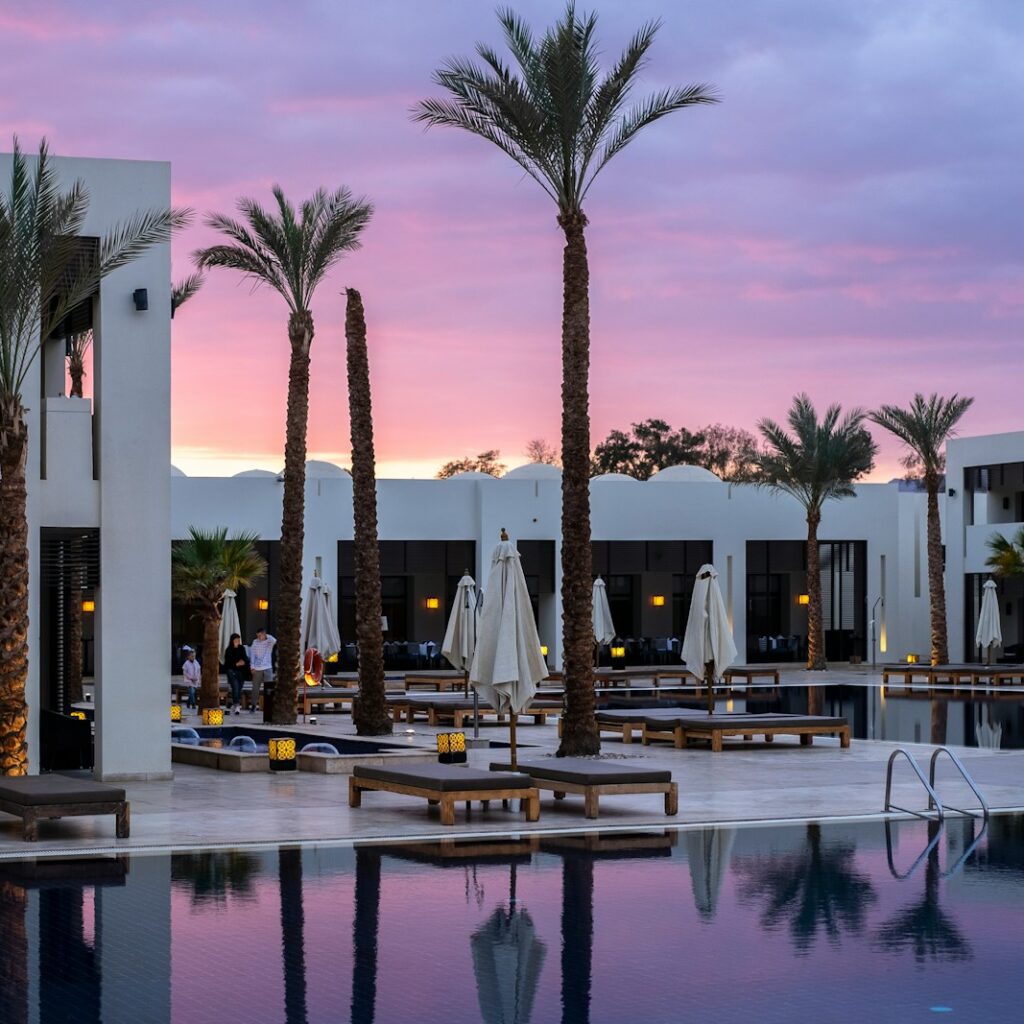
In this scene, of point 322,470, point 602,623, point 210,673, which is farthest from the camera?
point 322,470

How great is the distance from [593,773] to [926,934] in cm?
573

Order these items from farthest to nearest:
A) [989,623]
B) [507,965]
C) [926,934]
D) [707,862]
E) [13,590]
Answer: [989,623], [13,590], [707,862], [926,934], [507,965]

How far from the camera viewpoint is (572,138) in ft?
72.7

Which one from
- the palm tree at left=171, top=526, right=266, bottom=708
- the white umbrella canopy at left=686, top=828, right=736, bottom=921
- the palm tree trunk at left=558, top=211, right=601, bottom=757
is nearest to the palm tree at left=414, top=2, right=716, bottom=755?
the palm tree trunk at left=558, top=211, right=601, bottom=757

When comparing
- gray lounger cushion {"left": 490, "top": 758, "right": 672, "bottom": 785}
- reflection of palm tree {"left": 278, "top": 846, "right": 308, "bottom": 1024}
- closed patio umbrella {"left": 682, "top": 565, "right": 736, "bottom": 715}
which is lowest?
reflection of palm tree {"left": 278, "top": 846, "right": 308, "bottom": 1024}

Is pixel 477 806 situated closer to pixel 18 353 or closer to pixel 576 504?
pixel 576 504

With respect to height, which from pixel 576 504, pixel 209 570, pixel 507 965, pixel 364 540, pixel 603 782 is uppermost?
pixel 576 504

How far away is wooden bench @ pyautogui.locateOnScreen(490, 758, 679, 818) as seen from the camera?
15.9 metres

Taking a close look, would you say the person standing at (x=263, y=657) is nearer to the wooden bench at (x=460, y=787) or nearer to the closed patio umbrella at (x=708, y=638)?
the closed patio umbrella at (x=708, y=638)

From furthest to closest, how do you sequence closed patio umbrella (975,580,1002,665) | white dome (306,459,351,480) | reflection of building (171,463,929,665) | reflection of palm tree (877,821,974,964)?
white dome (306,459,351,480) < reflection of building (171,463,929,665) < closed patio umbrella (975,580,1002,665) < reflection of palm tree (877,821,974,964)

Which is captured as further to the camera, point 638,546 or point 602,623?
point 638,546

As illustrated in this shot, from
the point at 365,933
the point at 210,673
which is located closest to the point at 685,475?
the point at 210,673

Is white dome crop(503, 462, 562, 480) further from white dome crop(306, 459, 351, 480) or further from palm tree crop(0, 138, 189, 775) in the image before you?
palm tree crop(0, 138, 189, 775)

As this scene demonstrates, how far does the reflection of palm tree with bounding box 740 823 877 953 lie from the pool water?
0.03 m
